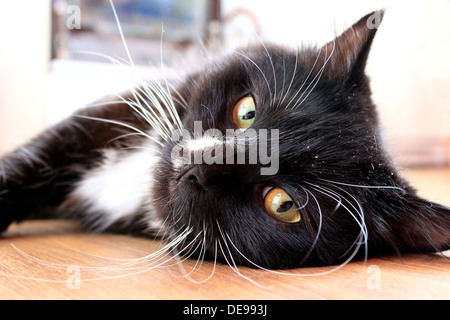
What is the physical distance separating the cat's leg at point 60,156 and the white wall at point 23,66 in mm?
1905

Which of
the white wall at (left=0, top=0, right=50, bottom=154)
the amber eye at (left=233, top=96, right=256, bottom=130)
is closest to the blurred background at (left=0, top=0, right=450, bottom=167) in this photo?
the white wall at (left=0, top=0, right=50, bottom=154)

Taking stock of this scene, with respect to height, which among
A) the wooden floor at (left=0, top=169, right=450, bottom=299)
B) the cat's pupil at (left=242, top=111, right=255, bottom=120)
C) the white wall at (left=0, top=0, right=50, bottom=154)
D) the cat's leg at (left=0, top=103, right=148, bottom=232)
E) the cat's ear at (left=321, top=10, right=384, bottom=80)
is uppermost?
the white wall at (left=0, top=0, right=50, bottom=154)

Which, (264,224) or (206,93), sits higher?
(206,93)

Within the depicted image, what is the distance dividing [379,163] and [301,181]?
0.20 metres

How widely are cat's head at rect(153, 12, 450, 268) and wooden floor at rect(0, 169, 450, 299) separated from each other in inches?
1.8

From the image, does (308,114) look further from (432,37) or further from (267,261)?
(432,37)

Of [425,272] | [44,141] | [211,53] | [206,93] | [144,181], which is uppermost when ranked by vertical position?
[211,53]

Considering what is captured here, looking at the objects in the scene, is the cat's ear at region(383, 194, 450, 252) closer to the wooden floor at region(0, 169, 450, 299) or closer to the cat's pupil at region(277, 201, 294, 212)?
the wooden floor at region(0, 169, 450, 299)

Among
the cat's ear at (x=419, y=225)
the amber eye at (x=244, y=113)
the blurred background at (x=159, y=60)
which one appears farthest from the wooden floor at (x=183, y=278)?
the blurred background at (x=159, y=60)

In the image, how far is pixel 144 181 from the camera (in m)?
1.25

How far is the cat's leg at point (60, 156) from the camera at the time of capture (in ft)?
3.96

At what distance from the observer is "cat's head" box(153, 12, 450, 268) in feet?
2.88

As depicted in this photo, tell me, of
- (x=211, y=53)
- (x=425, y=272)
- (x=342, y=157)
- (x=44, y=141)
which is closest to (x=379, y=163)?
(x=342, y=157)

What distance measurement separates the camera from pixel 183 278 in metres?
0.79
